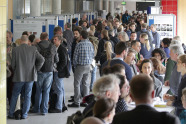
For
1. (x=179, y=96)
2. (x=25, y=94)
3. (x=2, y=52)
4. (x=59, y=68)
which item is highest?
(x=2, y=52)

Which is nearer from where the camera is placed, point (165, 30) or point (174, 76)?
point (174, 76)

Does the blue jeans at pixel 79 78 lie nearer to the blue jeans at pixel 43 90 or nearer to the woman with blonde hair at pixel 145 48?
the blue jeans at pixel 43 90

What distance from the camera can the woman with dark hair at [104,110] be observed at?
3377mm

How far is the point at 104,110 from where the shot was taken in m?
3.39

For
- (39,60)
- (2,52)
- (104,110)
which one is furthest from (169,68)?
Answer: (104,110)

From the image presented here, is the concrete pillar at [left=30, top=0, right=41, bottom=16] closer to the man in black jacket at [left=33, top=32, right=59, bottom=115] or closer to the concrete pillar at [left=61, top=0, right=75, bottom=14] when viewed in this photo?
the man in black jacket at [left=33, top=32, right=59, bottom=115]

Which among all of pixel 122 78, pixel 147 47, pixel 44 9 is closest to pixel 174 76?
pixel 122 78

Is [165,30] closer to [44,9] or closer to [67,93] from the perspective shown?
[67,93]

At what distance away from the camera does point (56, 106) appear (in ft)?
28.4

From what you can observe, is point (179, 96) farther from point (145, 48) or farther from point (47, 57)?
point (145, 48)

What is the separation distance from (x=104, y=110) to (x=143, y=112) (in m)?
0.37

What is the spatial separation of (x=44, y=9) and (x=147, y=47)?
72.0 ft

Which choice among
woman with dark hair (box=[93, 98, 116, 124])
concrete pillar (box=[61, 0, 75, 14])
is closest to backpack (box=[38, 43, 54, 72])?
woman with dark hair (box=[93, 98, 116, 124])

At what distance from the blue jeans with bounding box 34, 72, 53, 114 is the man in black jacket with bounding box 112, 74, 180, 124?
4939 millimetres
